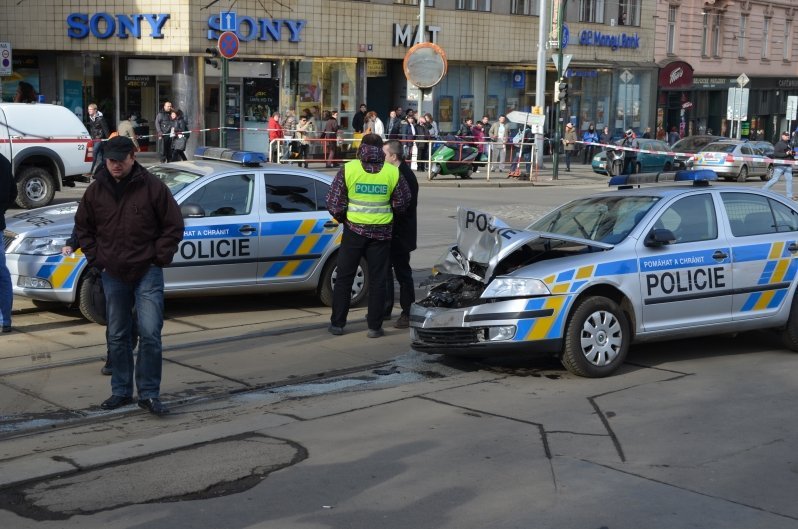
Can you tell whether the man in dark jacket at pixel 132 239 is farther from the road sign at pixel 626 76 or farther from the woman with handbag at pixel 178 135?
the road sign at pixel 626 76

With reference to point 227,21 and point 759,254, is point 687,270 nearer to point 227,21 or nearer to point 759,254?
point 759,254

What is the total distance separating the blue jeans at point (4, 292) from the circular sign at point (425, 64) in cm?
1904

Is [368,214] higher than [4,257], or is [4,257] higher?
[368,214]

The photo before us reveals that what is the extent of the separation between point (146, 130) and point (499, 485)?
28.3 m

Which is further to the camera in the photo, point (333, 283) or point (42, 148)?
point (42, 148)

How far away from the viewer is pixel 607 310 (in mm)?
8484

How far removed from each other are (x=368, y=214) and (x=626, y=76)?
129 ft

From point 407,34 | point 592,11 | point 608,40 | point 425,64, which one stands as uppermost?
point 592,11

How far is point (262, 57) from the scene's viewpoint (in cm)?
3312

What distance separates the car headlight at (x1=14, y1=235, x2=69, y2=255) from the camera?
1006 cm

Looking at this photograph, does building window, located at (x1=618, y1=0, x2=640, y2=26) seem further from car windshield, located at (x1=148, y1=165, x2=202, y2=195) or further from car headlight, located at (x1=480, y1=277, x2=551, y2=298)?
car headlight, located at (x1=480, y1=277, x2=551, y2=298)

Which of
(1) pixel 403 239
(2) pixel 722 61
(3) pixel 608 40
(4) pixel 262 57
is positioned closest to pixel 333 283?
(1) pixel 403 239

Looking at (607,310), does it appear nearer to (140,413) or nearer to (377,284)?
(377,284)

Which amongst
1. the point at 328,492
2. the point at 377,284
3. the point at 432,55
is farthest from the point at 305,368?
the point at 432,55
